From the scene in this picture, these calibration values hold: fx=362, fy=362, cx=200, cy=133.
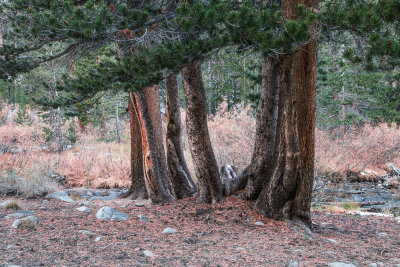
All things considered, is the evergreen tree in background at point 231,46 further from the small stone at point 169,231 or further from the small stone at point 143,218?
the small stone at point 169,231

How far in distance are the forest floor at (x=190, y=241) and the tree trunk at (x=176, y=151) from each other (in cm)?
78

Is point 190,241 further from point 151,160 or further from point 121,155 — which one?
point 121,155

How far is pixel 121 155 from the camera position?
14.4 metres

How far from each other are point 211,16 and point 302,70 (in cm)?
149

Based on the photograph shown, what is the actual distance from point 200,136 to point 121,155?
9.34m

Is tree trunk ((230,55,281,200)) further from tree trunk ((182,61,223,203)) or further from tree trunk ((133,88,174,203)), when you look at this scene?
tree trunk ((133,88,174,203))

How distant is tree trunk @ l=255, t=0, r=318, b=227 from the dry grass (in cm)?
568

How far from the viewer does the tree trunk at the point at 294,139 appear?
4.57m

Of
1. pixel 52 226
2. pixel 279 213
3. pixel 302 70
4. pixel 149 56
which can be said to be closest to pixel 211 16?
pixel 149 56

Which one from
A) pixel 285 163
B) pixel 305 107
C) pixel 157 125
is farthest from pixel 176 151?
pixel 305 107

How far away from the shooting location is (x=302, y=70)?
4.63m

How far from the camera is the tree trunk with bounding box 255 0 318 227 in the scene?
4566 millimetres

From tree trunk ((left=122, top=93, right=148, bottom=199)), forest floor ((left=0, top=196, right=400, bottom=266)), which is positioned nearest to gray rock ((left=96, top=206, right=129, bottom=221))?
forest floor ((left=0, top=196, right=400, bottom=266))

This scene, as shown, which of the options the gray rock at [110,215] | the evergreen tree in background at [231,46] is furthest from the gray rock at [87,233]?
the evergreen tree in background at [231,46]
